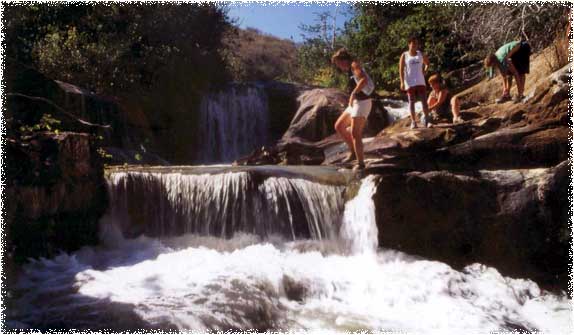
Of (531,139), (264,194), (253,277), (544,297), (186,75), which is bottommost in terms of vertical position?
(544,297)

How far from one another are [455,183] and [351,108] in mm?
1673

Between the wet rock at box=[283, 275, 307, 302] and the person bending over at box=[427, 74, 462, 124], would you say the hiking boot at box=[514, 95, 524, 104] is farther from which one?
the wet rock at box=[283, 275, 307, 302]

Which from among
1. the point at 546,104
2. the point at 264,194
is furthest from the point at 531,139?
the point at 264,194

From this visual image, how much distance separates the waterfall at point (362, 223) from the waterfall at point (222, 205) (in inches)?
7.0

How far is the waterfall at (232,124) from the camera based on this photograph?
15125 millimetres

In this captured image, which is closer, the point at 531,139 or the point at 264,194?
the point at 264,194

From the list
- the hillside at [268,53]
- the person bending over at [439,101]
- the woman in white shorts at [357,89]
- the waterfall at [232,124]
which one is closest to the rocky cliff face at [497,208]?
the woman in white shorts at [357,89]

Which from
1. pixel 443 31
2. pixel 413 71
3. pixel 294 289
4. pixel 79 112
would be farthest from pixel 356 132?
pixel 443 31

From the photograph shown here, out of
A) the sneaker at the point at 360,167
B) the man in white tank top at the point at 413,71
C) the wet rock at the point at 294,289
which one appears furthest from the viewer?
the man in white tank top at the point at 413,71

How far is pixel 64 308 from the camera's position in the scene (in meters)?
4.57

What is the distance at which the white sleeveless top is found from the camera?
827 centimetres

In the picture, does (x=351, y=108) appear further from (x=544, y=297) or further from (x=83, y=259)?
(x=83, y=259)

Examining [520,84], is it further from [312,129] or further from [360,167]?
[312,129]

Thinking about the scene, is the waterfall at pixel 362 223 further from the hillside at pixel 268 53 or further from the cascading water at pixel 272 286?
the hillside at pixel 268 53
